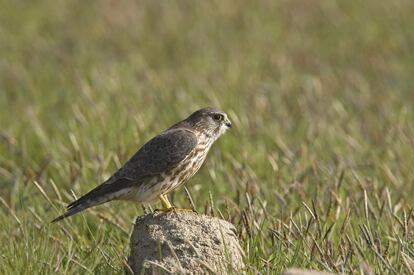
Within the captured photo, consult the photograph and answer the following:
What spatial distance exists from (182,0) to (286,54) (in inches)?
142

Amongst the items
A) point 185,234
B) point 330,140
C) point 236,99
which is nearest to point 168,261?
point 185,234

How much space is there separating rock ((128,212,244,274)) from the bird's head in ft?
4.96

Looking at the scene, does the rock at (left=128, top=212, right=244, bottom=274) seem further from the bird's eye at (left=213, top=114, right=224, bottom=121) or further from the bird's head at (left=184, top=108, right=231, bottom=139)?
the bird's eye at (left=213, top=114, right=224, bottom=121)

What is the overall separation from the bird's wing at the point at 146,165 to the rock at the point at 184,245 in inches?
25.0

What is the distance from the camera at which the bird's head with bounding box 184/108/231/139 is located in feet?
23.9

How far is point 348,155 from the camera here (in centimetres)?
928

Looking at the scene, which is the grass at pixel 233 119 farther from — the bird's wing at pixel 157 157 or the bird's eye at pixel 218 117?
the bird's eye at pixel 218 117

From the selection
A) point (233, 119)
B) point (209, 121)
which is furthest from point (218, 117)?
point (233, 119)

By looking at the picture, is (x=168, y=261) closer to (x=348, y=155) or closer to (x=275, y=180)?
(x=275, y=180)

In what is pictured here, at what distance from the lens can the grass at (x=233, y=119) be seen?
242 inches

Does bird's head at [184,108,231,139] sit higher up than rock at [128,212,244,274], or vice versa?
bird's head at [184,108,231,139]

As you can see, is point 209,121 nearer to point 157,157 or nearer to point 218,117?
point 218,117

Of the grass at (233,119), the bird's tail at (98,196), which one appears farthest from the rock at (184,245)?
the bird's tail at (98,196)

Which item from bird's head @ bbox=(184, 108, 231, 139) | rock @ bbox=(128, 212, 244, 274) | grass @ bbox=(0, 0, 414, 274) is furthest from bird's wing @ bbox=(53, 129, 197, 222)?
rock @ bbox=(128, 212, 244, 274)
